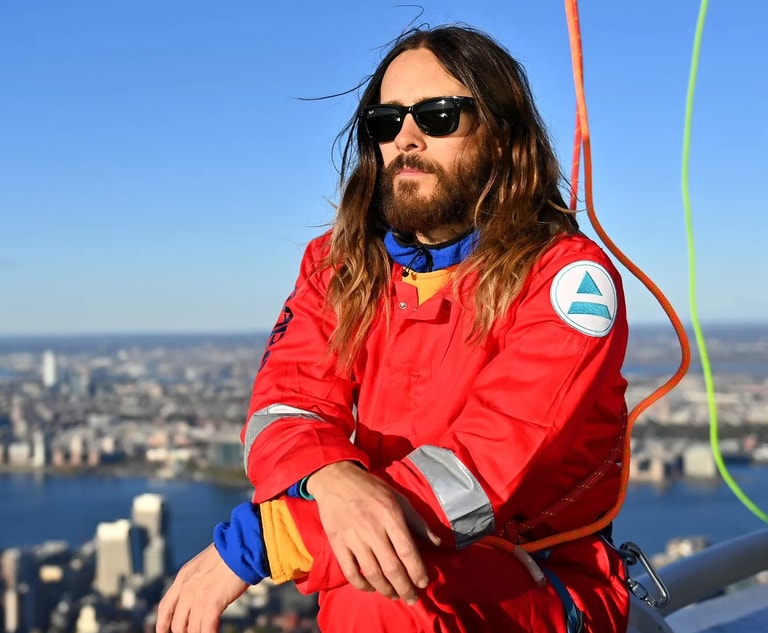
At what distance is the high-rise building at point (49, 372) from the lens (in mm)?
34906

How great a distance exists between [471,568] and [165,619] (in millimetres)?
498

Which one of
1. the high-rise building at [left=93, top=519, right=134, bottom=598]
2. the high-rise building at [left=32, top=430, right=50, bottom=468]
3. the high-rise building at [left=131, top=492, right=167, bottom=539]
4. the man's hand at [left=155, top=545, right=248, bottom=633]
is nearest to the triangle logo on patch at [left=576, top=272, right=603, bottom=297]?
the man's hand at [left=155, top=545, right=248, bottom=633]

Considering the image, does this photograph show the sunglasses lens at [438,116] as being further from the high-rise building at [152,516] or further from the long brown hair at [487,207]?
the high-rise building at [152,516]

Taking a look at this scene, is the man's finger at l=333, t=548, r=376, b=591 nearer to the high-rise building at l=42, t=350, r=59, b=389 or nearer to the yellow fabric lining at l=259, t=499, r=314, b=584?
the yellow fabric lining at l=259, t=499, r=314, b=584

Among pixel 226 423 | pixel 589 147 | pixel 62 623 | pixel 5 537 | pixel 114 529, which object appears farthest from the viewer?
pixel 226 423

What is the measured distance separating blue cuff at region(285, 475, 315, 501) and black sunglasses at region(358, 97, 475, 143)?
67 cm

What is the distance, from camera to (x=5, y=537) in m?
17.8

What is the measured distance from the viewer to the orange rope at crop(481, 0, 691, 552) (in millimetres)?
1388

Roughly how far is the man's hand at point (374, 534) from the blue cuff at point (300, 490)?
69mm

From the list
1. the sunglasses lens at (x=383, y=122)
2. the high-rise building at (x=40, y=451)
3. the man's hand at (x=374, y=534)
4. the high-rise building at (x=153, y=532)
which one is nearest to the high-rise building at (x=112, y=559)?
the high-rise building at (x=153, y=532)

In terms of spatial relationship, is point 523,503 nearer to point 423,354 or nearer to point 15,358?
point 423,354

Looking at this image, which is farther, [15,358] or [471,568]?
[15,358]

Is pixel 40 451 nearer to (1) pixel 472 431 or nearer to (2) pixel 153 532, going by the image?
(2) pixel 153 532

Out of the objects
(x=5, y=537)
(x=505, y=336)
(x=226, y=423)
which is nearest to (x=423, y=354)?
(x=505, y=336)
